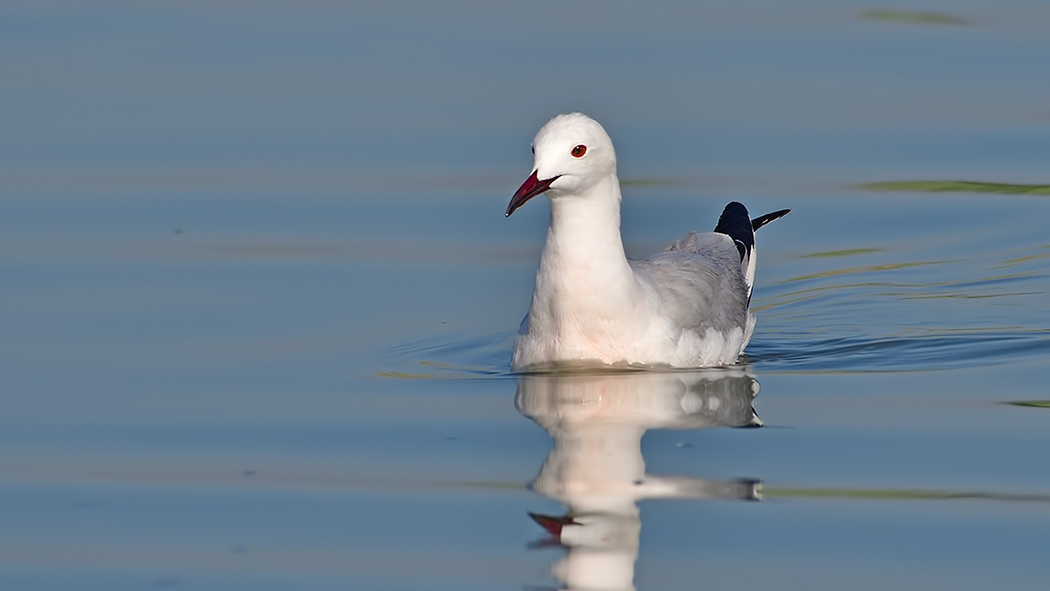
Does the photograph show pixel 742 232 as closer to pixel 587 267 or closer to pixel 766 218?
pixel 766 218

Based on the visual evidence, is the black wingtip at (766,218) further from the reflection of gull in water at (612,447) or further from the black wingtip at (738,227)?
the reflection of gull in water at (612,447)

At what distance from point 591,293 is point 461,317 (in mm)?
1633

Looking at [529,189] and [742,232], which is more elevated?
[742,232]

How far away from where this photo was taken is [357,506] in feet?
25.6

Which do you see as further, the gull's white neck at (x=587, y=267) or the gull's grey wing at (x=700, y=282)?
the gull's grey wing at (x=700, y=282)

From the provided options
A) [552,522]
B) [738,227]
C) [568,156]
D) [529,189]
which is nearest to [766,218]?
[738,227]

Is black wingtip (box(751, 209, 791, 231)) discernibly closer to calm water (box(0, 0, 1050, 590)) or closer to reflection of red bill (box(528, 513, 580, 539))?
calm water (box(0, 0, 1050, 590))

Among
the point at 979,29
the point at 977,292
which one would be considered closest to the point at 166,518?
the point at 977,292

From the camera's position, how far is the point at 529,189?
31.1 ft

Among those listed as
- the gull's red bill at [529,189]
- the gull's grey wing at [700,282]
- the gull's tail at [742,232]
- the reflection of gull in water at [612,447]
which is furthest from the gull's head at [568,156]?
the gull's tail at [742,232]

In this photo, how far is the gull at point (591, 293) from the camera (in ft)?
32.0

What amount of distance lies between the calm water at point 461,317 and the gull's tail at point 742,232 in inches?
12.2

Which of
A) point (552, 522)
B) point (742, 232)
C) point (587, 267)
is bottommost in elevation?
point (552, 522)

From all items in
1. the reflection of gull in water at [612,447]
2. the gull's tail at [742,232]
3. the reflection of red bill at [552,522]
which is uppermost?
the gull's tail at [742,232]
